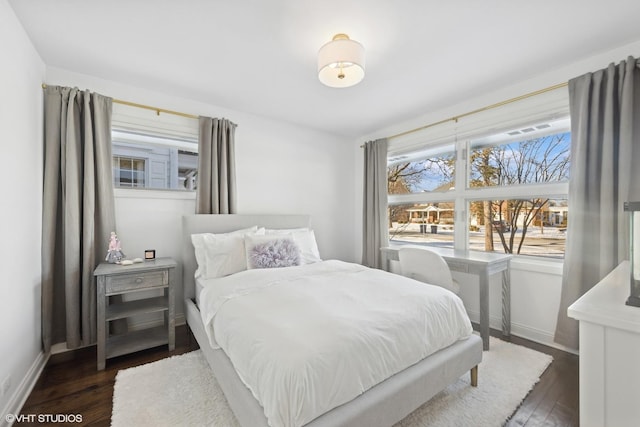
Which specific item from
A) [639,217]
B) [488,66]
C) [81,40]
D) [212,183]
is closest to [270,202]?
[212,183]

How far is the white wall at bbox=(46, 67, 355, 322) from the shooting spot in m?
2.66

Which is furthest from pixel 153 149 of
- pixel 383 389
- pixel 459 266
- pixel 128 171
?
pixel 459 266

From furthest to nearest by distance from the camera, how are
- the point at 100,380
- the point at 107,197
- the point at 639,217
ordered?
the point at 107,197, the point at 100,380, the point at 639,217

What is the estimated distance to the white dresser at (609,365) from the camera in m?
0.76

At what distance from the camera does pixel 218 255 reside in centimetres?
245

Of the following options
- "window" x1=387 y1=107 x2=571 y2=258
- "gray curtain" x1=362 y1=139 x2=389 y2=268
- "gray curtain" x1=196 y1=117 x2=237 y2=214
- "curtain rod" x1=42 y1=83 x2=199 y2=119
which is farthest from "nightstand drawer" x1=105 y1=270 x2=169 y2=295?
"window" x1=387 y1=107 x2=571 y2=258

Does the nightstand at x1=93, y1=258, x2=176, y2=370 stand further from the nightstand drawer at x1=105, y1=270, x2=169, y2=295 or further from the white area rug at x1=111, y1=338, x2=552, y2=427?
the white area rug at x1=111, y1=338, x2=552, y2=427

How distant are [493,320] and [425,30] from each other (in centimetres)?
274

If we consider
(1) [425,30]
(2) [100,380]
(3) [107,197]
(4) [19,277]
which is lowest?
(2) [100,380]

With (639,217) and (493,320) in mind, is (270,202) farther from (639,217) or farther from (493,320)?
(639,217)

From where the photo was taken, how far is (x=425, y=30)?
73.5 inches

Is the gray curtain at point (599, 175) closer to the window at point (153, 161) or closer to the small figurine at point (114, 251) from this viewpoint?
the window at point (153, 161)

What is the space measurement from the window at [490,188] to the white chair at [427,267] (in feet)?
2.91

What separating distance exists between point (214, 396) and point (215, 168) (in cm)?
210
